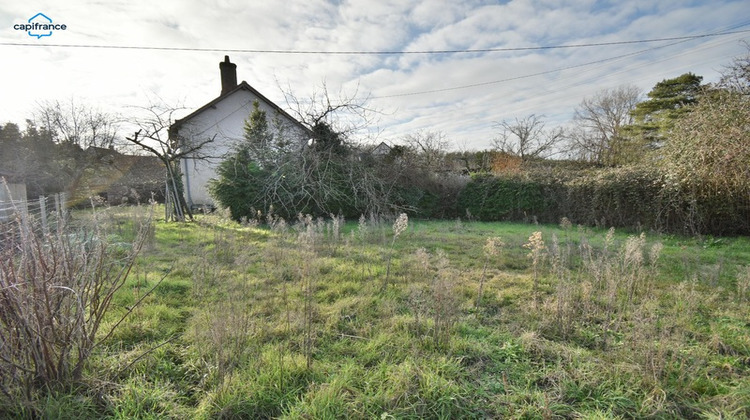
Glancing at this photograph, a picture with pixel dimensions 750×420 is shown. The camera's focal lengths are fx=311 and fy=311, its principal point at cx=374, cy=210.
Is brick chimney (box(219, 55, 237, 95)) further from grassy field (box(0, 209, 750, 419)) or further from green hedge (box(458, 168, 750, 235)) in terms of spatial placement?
grassy field (box(0, 209, 750, 419))

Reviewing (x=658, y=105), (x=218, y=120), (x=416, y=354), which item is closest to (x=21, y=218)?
(x=416, y=354)

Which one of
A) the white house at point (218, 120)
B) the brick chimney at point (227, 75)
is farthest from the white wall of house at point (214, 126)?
the brick chimney at point (227, 75)

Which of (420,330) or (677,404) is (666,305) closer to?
(677,404)

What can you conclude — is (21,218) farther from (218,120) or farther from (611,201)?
(218,120)

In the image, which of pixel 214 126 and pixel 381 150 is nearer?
pixel 381 150

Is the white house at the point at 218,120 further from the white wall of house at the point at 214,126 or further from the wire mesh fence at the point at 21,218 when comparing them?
the wire mesh fence at the point at 21,218

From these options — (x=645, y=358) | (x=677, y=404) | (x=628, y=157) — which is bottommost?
(x=677, y=404)

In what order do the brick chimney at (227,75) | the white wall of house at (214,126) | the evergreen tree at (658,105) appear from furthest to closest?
the brick chimney at (227,75) → the evergreen tree at (658,105) → the white wall of house at (214,126)

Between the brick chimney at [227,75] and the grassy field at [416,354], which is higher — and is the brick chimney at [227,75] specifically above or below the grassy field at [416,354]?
above

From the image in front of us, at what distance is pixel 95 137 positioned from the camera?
1947cm

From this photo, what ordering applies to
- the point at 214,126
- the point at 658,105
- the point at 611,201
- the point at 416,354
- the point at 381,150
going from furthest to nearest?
the point at 658,105
the point at 214,126
the point at 381,150
the point at 611,201
the point at 416,354

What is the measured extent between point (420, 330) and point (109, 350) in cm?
275

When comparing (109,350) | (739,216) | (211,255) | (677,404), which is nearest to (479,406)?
(677,404)

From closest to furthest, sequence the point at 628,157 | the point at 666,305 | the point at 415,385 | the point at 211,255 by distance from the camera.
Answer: the point at 415,385
the point at 666,305
the point at 211,255
the point at 628,157
